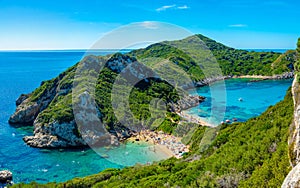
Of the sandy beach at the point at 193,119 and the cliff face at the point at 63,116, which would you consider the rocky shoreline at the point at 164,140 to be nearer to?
the cliff face at the point at 63,116

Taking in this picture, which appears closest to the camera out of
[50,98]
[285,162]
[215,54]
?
[285,162]

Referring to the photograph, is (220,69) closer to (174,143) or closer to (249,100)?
(249,100)

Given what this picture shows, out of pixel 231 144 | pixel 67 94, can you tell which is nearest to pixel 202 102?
pixel 67 94

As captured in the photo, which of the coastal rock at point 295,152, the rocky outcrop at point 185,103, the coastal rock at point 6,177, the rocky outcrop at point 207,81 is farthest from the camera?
the rocky outcrop at point 207,81

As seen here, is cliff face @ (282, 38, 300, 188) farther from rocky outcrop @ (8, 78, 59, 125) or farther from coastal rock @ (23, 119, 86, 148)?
rocky outcrop @ (8, 78, 59, 125)

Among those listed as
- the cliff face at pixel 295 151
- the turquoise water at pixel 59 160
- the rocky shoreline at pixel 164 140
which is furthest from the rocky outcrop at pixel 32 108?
the cliff face at pixel 295 151

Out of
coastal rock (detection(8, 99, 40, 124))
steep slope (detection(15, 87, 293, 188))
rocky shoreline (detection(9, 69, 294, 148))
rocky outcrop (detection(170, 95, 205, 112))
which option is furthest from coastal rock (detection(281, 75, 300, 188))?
coastal rock (detection(8, 99, 40, 124))
